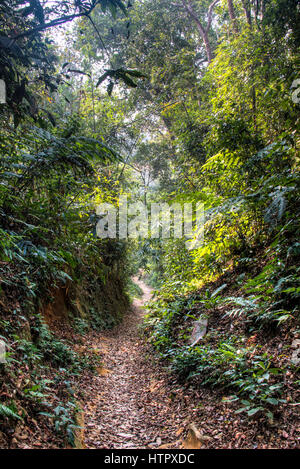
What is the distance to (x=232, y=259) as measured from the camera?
5160mm

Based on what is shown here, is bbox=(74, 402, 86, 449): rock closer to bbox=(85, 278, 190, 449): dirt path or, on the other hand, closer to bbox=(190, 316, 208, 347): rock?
bbox=(85, 278, 190, 449): dirt path

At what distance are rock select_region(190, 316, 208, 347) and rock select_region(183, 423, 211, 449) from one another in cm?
154

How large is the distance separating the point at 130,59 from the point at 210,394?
11.4 meters

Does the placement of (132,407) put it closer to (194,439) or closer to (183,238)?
(194,439)

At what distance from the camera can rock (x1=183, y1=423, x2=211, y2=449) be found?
7.64 feet

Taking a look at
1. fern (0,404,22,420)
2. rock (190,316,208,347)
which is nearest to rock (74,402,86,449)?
fern (0,404,22,420)
